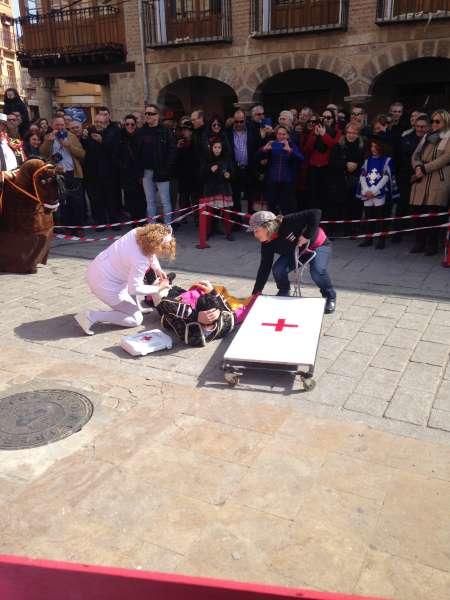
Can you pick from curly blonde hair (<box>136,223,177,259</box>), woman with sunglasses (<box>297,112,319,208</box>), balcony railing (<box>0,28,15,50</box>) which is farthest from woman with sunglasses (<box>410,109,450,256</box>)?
balcony railing (<box>0,28,15,50</box>)

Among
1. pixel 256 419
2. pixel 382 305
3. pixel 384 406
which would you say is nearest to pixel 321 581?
pixel 256 419

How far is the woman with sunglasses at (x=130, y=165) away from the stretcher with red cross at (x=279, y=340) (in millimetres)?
5431

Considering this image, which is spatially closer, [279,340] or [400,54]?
[279,340]

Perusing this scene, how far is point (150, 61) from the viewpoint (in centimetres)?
1581

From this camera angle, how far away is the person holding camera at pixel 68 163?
30.5 feet

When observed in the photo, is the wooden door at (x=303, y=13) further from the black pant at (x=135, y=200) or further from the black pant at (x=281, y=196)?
the black pant at (x=281, y=196)

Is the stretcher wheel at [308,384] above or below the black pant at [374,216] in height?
below

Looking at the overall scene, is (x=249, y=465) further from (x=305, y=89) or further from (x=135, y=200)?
A: (x=305, y=89)

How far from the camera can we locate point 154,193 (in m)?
9.57

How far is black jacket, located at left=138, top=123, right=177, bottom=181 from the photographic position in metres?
9.03

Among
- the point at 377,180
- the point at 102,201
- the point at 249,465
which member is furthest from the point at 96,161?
the point at 249,465

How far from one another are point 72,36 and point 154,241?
14210 millimetres

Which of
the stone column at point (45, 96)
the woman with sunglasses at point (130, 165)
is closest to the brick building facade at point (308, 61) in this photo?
the stone column at point (45, 96)

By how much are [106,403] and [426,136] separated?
19.7 feet
